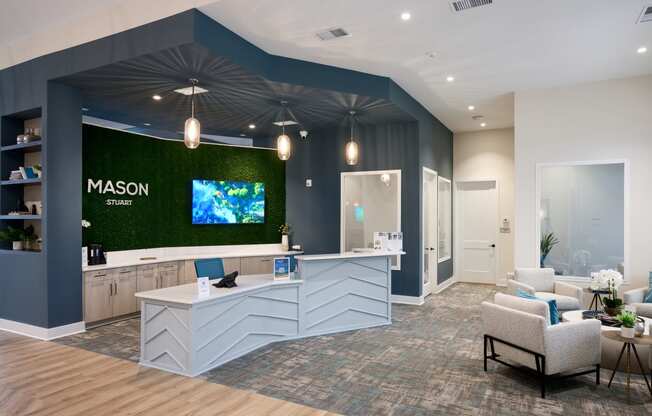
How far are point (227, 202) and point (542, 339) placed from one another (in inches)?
235

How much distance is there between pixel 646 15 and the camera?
167 inches

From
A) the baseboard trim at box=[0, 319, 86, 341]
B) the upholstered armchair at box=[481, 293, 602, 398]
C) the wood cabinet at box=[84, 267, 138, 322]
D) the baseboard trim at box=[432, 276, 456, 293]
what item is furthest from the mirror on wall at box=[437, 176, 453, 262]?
the baseboard trim at box=[0, 319, 86, 341]

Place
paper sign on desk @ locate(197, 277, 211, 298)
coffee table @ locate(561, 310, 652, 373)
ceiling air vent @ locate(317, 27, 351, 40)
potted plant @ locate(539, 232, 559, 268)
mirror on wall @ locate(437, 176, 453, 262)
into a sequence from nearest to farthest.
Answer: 1. coffee table @ locate(561, 310, 652, 373)
2. paper sign on desk @ locate(197, 277, 211, 298)
3. ceiling air vent @ locate(317, 27, 351, 40)
4. potted plant @ locate(539, 232, 559, 268)
5. mirror on wall @ locate(437, 176, 453, 262)

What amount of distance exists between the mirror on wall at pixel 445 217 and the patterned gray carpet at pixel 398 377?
3414 millimetres

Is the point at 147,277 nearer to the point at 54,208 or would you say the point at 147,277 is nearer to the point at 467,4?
the point at 54,208

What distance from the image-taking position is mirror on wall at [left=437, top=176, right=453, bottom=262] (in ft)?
28.9

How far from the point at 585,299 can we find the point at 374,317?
10.3ft

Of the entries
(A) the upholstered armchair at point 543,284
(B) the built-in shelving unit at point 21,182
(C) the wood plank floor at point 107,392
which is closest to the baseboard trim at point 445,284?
(A) the upholstered armchair at point 543,284

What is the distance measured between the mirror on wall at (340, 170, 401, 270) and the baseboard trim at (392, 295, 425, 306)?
2.04 ft

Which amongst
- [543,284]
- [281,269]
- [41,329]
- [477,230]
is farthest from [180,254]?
[477,230]

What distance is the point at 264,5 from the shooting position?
12.8ft

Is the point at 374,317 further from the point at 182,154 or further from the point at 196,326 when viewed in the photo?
the point at 182,154

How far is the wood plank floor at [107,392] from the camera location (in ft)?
10.9

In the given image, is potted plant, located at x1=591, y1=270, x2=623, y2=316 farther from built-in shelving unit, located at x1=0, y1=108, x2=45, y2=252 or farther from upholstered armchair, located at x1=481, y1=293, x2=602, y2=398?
built-in shelving unit, located at x1=0, y1=108, x2=45, y2=252
